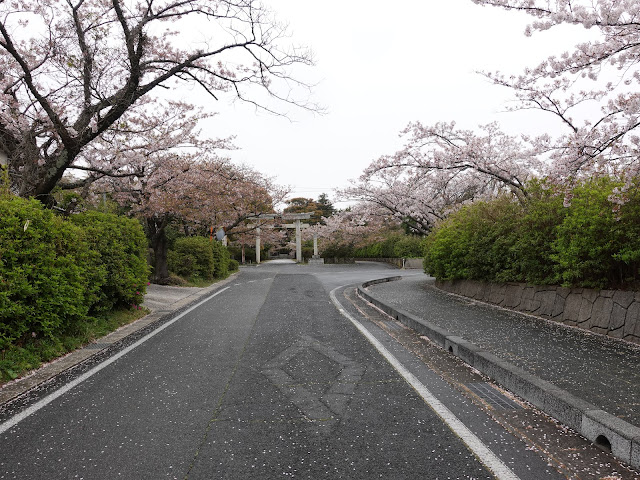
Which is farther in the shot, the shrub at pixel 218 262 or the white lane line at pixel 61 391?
the shrub at pixel 218 262

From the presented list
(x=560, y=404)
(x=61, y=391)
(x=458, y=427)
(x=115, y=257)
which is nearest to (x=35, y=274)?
(x=61, y=391)

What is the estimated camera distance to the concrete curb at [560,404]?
10.3ft

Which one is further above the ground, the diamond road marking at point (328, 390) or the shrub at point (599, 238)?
the shrub at point (599, 238)

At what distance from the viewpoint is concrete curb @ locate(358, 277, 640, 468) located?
3146mm

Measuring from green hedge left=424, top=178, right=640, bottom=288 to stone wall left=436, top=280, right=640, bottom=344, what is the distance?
0.20m

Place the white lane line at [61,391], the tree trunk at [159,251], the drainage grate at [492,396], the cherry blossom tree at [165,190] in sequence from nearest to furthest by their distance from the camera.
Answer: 1. the white lane line at [61,391]
2. the drainage grate at [492,396]
3. the cherry blossom tree at [165,190]
4. the tree trunk at [159,251]

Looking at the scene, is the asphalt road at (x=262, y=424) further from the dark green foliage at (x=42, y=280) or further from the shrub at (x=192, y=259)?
the shrub at (x=192, y=259)

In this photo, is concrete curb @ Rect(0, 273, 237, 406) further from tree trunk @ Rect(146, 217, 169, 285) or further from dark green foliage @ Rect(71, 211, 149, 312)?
tree trunk @ Rect(146, 217, 169, 285)

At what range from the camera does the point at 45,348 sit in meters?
6.23

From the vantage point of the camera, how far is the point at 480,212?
40.1 feet

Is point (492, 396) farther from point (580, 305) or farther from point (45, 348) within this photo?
point (45, 348)

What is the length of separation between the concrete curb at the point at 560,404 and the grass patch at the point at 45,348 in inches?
222

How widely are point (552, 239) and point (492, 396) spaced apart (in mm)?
5436

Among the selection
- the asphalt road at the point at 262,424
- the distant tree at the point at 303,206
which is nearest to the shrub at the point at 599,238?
the asphalt road at the point at 262,424
